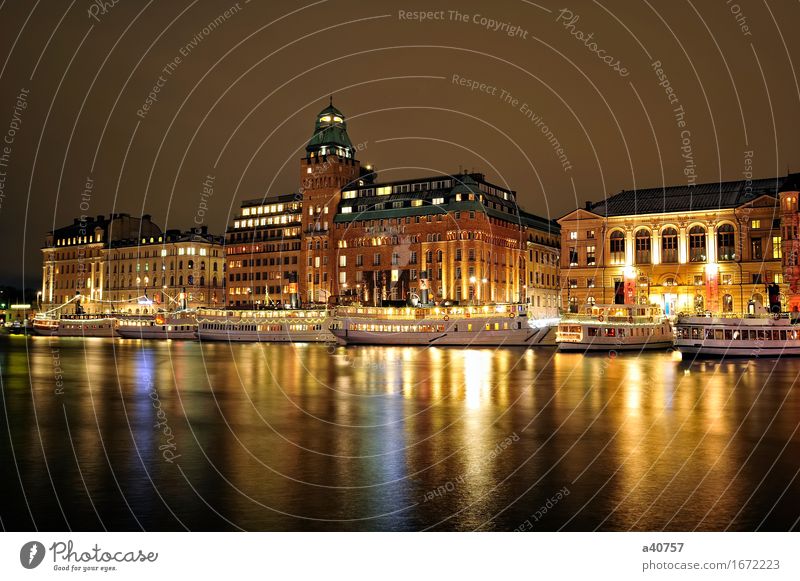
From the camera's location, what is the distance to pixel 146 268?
18888 cm

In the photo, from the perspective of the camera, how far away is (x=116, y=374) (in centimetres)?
5819

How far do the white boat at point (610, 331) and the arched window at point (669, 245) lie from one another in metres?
18.1

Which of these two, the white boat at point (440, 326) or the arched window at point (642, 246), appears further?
the arched window at point (642, 246)

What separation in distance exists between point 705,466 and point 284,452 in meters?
→ 13.3

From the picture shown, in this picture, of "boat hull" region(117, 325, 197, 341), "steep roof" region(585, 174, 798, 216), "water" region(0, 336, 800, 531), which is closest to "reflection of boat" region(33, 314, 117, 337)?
"boat hull" region(117, 325, 197, 341)

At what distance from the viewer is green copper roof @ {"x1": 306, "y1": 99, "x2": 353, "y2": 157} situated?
515ft

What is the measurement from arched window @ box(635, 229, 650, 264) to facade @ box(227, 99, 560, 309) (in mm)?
22413

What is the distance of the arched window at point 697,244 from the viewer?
343ft

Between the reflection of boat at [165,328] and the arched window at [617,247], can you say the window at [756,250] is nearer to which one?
the arched window at [617,247]

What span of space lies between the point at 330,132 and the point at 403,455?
138658 mm

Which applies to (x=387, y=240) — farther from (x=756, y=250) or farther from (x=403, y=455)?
(x=403, y=455)

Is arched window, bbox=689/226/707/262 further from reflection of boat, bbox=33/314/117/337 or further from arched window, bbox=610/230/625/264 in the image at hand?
reflection of boat, bbox=33/314/117/337

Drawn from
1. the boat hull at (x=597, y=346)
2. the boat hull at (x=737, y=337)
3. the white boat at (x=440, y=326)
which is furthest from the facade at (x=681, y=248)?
the boat hull at (x=737, y=337)

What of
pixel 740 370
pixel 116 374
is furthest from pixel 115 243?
pixel 740 370
